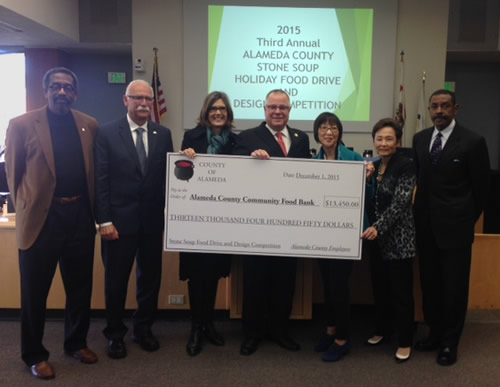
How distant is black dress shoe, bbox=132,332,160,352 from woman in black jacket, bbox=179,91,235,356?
0.68ft

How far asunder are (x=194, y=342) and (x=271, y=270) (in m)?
0.67

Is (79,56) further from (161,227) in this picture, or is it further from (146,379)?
(146,379)

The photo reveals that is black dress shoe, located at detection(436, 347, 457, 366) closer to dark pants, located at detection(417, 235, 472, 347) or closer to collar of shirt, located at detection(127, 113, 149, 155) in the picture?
dark pants, located at detection(417, 235, 472, 347)

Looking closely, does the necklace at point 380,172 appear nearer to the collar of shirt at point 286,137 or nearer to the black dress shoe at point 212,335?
the collar of shirt at point 286,137

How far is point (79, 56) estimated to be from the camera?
750 cm

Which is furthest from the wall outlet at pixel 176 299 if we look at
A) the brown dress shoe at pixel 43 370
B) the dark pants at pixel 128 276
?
the brown dress shoe at pixel 43 370

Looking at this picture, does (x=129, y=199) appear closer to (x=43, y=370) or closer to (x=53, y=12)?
(x=43, y=370)

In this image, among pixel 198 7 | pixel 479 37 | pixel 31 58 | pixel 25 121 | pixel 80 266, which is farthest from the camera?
pixel 31 58

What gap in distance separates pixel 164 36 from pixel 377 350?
4.79 m

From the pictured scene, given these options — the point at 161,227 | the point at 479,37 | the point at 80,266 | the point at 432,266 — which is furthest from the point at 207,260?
the point at 479,37

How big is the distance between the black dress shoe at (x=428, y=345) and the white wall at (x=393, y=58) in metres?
3.53

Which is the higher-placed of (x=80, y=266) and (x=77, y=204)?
(x=77, y=204)

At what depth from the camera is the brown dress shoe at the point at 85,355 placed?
257 cm

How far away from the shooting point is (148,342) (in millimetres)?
2762
